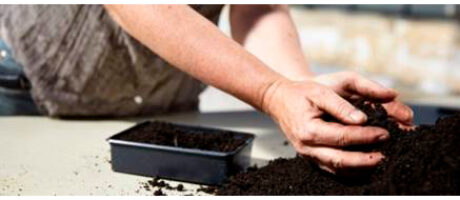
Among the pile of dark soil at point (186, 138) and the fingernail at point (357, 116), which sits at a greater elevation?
the fingernail at point (357, 116)

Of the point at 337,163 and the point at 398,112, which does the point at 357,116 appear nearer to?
the point at 337,163

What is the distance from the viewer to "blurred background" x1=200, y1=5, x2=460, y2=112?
428cm

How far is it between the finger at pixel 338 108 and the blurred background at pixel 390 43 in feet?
9.27

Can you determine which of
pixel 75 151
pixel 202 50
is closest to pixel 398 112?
pixel 202 50

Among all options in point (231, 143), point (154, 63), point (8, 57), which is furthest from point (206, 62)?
point (8, 57)

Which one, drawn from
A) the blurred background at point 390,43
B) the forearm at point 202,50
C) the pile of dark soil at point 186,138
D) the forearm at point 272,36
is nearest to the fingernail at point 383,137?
the forearm at point 202,50

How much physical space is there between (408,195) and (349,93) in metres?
0.41

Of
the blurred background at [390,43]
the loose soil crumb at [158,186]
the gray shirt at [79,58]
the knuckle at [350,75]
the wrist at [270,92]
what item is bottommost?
the loose soil crumb at [158,186]

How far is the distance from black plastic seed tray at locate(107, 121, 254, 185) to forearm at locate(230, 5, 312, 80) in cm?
39

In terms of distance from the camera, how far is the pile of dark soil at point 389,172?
923mm

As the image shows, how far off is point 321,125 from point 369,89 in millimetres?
227

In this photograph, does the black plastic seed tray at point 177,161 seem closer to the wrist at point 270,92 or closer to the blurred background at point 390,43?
the wrist at point 270,92

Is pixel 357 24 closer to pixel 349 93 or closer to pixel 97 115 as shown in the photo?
pixel 97 115

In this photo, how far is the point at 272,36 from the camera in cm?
176
